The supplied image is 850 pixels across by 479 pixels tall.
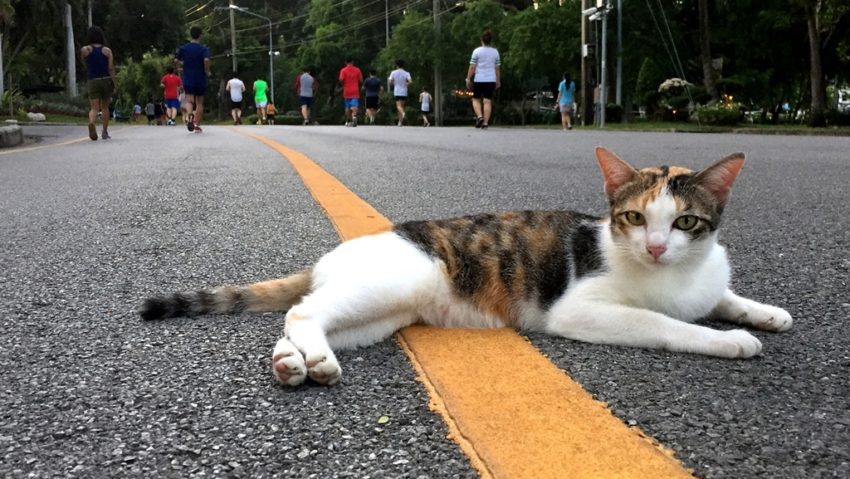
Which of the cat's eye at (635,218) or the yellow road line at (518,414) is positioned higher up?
the cat's eye at (635,218)

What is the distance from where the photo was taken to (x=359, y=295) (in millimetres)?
2324

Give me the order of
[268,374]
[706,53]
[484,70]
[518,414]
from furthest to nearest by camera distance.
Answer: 1. [706,53]
2. [484,70]
3. [268,374]
4. [518,414]

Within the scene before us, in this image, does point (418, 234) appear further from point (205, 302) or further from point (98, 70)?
point (98, 70)

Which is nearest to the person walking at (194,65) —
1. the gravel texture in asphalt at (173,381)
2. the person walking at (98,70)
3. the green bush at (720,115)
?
the person walking at (98,70)

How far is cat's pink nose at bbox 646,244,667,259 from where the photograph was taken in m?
2.36

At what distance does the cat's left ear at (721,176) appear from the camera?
98.0 inches

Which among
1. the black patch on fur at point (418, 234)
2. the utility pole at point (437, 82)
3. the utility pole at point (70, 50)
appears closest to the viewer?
the black patch on fur at point (418, 234)

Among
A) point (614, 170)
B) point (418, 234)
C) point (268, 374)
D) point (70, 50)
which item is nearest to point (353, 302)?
point (268, 374)

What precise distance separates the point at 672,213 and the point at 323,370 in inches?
50.2

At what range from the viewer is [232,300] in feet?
8.52

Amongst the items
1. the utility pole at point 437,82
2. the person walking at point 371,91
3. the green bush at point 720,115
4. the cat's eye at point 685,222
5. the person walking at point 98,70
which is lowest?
the cat's eye at point 685,222

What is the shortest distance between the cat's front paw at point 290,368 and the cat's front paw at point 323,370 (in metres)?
0.02

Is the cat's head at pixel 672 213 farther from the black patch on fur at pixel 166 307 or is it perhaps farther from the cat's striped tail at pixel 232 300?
the black patch on fur at pixel 166 307

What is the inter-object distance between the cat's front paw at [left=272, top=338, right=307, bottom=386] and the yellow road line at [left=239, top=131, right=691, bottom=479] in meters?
0.32
